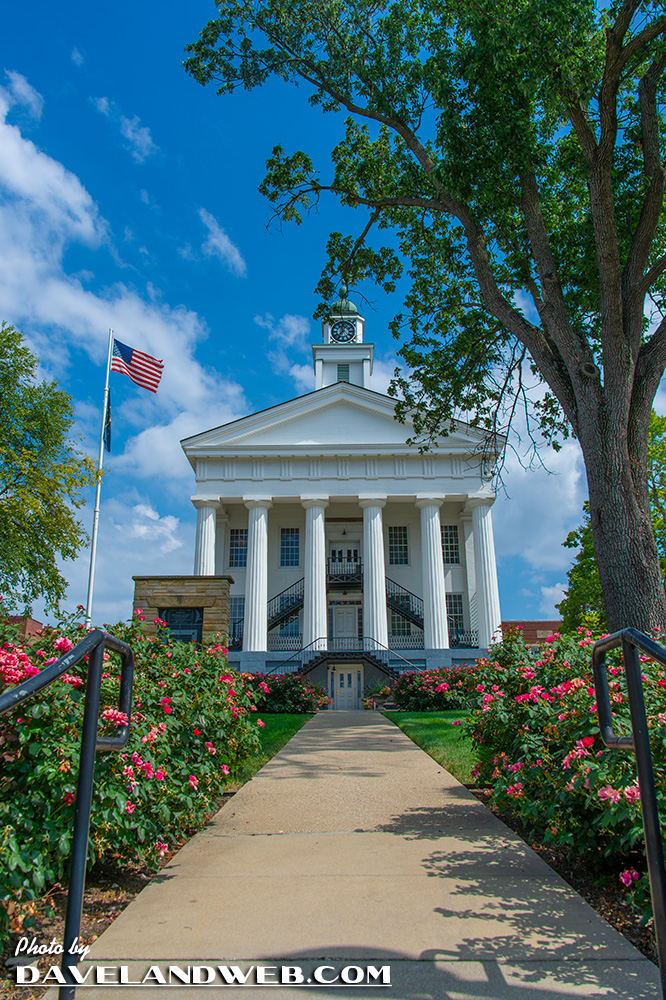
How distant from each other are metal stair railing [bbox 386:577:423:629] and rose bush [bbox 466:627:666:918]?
26196 mm

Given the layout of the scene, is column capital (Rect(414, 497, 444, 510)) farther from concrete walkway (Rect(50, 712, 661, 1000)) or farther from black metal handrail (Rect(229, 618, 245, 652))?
concrete walkway (Rect(50, 712, 661, 1000))

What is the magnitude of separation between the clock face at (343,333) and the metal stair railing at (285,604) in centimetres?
1938

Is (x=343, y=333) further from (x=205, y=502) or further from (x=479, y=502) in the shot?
(x=205, y=502)

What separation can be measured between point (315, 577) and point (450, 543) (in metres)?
8.52

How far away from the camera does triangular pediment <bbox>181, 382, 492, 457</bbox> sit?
32562 mm

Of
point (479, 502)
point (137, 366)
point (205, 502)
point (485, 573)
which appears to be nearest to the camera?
point (137, 366)

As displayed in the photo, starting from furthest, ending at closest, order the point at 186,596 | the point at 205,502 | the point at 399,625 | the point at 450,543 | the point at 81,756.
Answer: the point at 450,543
the point at 399,625
the point at 205,502
the point at 186,596
the point at 81,756

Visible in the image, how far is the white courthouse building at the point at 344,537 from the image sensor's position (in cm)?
3047

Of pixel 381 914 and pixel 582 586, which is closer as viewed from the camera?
pixel 381 914

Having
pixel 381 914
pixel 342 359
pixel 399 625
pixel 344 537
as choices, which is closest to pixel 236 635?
pixel 344 537

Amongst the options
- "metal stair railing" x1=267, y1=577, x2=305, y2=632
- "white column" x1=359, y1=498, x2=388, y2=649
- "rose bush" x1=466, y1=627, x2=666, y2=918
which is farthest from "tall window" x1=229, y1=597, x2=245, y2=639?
"rose bush" x1=466, y1=627, x2=666, y2=918

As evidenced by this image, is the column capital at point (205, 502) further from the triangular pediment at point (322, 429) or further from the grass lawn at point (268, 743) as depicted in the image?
the grass lawn at point (268, 743)

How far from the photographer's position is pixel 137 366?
26.6m

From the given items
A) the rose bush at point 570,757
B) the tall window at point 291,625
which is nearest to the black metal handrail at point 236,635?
the tall window at point 291,625
